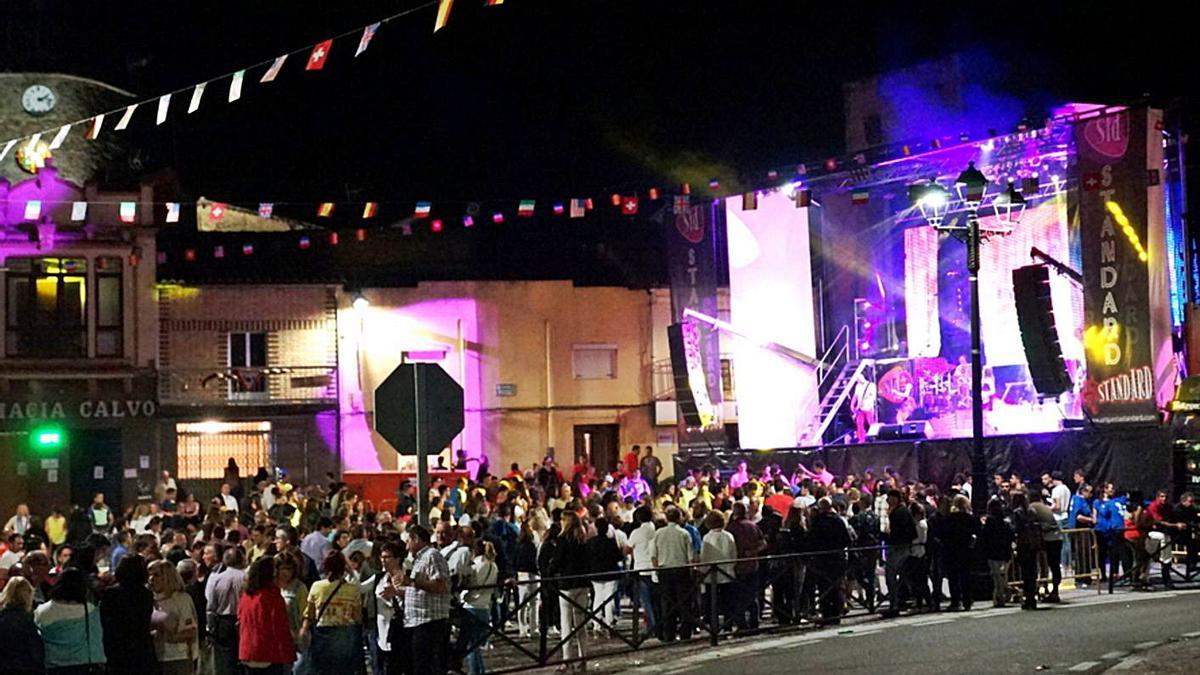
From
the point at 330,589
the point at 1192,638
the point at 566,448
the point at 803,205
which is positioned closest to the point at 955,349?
the point at 803,205

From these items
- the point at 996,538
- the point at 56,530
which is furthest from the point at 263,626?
the point at 56,530

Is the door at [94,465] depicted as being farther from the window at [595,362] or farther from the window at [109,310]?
the window at [595,362]

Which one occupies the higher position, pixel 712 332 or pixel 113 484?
pixel 712 332

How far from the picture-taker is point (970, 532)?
21656 mm

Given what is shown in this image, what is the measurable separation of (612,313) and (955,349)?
12.1 m

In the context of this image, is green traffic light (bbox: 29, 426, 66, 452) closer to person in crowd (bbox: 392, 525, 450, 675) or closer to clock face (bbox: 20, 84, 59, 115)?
clock face (bbox: 20, 84, 59, 115)

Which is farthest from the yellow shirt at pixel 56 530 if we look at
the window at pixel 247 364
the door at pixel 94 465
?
the window at pixel 247 364

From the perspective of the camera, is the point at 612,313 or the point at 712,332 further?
the point at 612,313

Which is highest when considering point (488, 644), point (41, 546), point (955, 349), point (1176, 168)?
point (1176, 168)

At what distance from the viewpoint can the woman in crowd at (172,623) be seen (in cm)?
1246

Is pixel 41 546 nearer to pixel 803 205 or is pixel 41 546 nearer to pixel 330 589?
pixel 330 589

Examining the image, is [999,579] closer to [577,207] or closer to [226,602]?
[226,602]

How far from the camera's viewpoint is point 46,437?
39562mm

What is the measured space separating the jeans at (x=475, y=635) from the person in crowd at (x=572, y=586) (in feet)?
3.71
